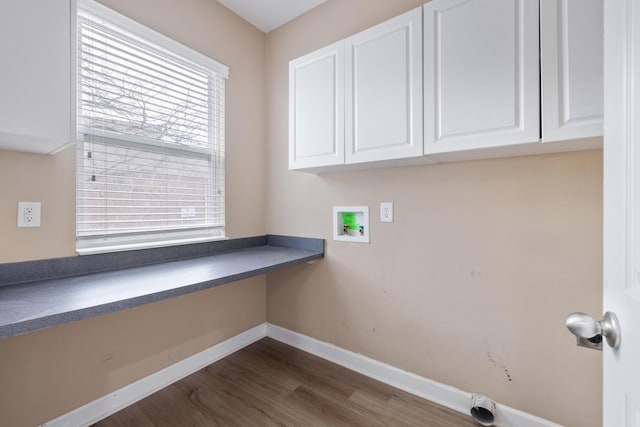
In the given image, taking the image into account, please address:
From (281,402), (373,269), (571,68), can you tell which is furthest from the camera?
(373,269)

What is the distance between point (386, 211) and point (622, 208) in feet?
4.35

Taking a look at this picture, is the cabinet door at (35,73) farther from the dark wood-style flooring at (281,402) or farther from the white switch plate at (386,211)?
the white switch plate at (386,211)

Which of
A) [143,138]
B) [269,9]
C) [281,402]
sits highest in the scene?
[269,9]

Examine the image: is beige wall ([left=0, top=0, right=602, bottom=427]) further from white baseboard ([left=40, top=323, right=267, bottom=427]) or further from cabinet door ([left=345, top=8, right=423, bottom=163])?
cabinet door ([left=345, top=8, right=423, bottom=163])

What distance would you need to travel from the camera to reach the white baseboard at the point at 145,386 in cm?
146

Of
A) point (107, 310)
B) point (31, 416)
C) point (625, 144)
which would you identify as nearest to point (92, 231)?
point (107, 310)

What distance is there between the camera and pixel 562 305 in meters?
1.34

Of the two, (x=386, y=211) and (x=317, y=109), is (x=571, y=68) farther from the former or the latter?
(x=317, y=109)

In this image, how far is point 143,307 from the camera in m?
1.72

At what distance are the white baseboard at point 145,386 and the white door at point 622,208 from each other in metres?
2.08

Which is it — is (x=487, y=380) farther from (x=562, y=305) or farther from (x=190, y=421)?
(x=190, y=421)

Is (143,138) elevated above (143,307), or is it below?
above

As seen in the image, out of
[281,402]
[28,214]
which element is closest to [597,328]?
[281,402]

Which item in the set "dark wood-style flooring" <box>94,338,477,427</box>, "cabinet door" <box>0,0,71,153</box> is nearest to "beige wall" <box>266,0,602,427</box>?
"dark wood-style flooring" <box>94,338,477,427</box>
